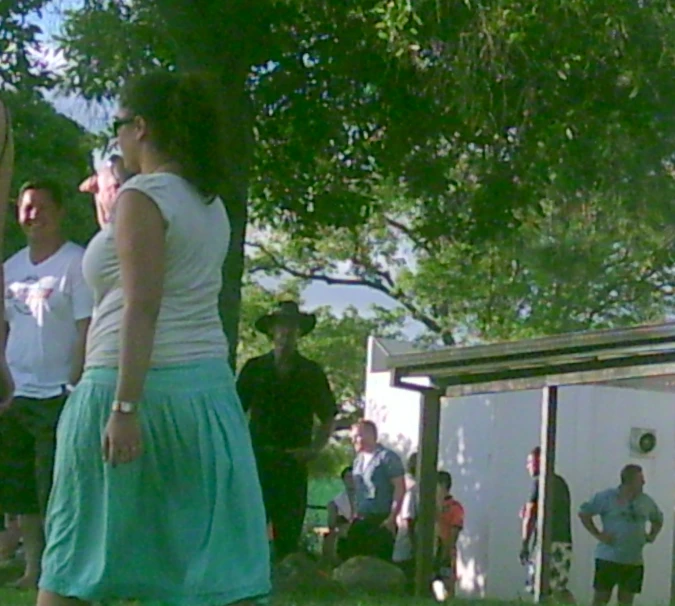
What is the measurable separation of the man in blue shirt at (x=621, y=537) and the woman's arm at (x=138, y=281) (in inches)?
392

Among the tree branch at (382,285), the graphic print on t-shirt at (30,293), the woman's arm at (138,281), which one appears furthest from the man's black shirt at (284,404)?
the tree branch at (382,285)

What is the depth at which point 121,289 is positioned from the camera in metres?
3.73

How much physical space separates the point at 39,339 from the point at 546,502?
6.59 metres

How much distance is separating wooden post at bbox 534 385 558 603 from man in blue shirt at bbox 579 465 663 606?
38.4 inches

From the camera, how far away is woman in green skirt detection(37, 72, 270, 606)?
3648mm

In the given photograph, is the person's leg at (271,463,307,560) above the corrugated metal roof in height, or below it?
below

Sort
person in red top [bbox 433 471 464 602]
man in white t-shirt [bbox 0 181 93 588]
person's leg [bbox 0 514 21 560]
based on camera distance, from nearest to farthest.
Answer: man in white t-shirt [bbox 0 181 93 588], person's leg [bbox 0 514 21 560], person in red top [bbox 433 471 464 602]

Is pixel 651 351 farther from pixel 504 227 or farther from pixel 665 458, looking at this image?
pixel 665 458

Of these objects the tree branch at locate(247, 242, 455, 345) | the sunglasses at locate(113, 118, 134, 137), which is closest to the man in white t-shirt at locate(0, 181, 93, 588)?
the sunglasses at locate(113, 118, 134, 137)

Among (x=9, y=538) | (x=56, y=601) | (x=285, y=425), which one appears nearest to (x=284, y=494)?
(x=285, y=425)

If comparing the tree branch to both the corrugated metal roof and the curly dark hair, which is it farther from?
the curly dark hair

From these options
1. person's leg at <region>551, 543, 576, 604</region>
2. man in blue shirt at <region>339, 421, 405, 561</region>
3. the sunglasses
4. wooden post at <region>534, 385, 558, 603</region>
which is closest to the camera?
the sunglasses

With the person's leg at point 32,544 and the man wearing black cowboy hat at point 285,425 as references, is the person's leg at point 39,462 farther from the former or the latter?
the man wearing black cowboy hat at point 285,425

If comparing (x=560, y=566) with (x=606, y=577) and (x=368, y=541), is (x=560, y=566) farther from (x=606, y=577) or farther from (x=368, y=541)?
(x=368, y=541)
